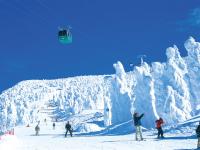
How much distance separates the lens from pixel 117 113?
364 feet

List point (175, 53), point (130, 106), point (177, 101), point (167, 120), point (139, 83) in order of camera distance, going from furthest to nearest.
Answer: point (130, 106) → point (175, 53) → point (139, 83) → point (177, 101) → point (167, 120)

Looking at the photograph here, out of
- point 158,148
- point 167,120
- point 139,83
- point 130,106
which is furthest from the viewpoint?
point 130,106

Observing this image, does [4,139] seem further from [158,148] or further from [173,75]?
[173,75]

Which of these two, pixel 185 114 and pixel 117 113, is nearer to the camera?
pixel 185 114

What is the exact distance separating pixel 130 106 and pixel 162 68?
16675 millimetres

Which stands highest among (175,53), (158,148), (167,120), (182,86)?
(175,53)

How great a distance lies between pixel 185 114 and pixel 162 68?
13885mm

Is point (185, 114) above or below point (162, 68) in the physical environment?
below

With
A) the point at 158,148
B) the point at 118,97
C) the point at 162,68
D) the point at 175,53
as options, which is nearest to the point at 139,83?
the point at 162,68

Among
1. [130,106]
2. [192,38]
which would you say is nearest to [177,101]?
[192,38]

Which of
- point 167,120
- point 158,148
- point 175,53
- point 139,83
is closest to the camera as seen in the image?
point 158,148

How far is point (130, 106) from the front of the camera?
109m

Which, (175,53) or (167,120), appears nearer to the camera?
(167,120)

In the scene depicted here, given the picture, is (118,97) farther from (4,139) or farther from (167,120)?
(4,139)
